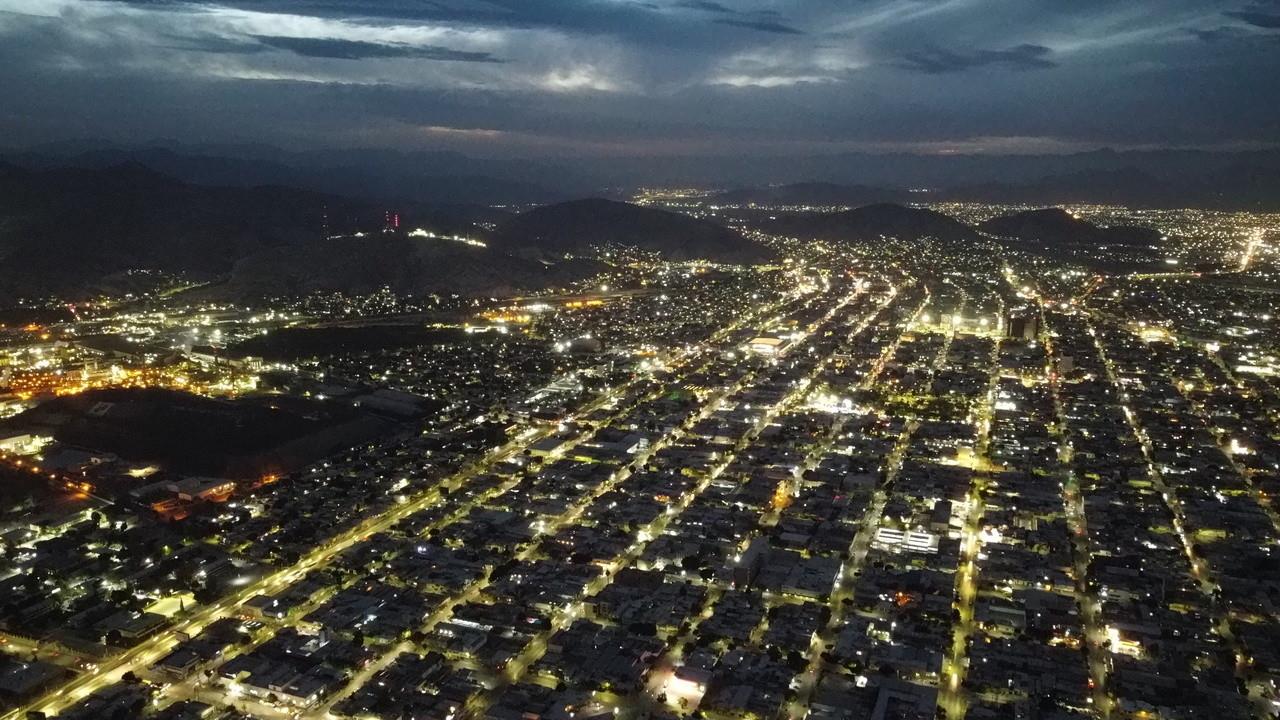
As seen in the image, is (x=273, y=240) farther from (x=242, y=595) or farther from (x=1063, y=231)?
(x=1063, y=231)

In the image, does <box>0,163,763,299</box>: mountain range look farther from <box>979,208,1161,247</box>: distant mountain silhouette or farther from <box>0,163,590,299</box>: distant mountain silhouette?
<box>979,208,1161,247</box>: distant mountain silhouette

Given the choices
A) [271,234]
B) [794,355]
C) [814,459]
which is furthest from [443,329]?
[271,234]

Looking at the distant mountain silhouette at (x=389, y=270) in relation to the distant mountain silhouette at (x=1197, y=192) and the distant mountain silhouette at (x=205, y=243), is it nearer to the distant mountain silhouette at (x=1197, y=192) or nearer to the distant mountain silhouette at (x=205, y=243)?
the distant mountain silhouette at (x=205, y=243)

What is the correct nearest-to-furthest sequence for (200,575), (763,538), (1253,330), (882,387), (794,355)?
1. (200,575)
2. (763,538)
3. (882,387)
4. (794,355)
5. (1253,330)

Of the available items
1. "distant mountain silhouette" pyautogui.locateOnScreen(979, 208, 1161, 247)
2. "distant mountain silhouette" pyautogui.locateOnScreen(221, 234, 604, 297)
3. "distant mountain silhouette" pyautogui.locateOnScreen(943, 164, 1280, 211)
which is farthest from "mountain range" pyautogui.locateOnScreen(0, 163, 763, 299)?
"distant mountain silhouette" pyautogui.locateOnScreen(943, 164, 1280, 211)

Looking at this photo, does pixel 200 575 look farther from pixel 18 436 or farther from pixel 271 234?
pixel 271 234

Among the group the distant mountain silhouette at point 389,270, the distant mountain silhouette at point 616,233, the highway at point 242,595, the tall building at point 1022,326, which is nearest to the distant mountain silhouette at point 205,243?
the distant mountain silhouette at point 389,270
